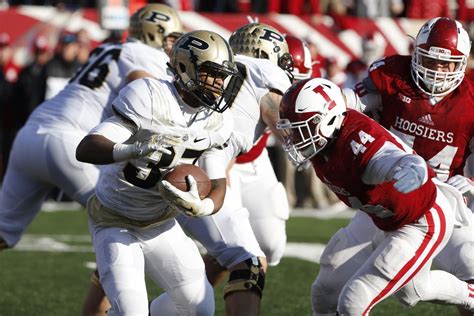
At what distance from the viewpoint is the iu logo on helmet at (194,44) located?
4.58 meters

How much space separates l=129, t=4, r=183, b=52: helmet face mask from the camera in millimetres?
6375

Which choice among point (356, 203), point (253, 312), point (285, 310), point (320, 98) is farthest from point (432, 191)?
point (285, 310)

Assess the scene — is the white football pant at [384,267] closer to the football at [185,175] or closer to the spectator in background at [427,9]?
the football at [185,175]

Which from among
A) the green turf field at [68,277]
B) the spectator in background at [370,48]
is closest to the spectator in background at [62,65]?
the green turf field at [68,277]

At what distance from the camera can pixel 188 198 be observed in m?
4.28

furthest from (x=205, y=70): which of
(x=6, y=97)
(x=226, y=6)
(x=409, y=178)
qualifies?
(x=226, y=6)

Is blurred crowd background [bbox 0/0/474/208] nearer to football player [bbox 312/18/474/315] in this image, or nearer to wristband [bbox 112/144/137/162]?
football player [bbox 312/18/474/315]

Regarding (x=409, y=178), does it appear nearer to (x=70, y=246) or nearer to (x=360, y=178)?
(x=360, y=178)

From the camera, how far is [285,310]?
6.30m

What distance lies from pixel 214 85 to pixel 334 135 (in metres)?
0.57

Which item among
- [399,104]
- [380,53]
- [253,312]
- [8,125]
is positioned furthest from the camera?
[380,53]

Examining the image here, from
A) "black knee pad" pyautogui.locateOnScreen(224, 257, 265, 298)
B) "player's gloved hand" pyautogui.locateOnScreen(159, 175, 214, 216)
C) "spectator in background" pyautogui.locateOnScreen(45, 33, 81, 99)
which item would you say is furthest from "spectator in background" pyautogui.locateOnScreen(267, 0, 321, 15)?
"player's gloved hand" pyautogui.locateOnScreen(159, 175, 214, 216)

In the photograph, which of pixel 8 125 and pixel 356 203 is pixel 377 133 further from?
pixel 8 125

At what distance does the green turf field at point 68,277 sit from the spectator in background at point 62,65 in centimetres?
188
